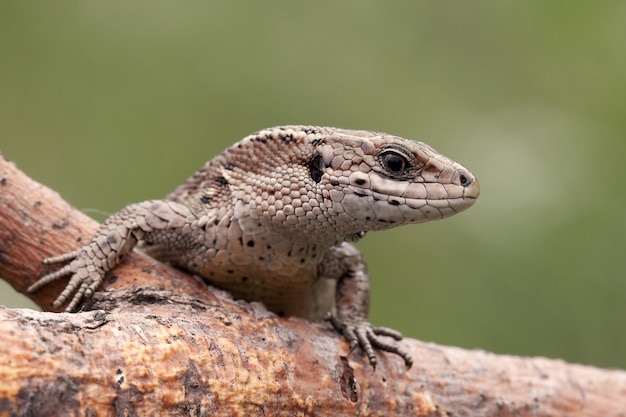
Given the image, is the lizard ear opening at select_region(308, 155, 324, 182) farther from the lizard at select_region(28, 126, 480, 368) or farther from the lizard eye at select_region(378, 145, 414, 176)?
the lizard eye at select_region(378, 145, 414, 176)

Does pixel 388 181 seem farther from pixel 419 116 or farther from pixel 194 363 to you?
pixel 419 116

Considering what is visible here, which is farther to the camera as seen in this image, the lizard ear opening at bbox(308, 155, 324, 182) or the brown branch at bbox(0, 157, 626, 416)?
the lizard ear opening at bbox(308, 155, 324, 182)

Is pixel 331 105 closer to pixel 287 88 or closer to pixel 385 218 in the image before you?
pixel 287 88

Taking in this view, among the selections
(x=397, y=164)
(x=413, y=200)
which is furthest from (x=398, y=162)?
(x=413, y=200)

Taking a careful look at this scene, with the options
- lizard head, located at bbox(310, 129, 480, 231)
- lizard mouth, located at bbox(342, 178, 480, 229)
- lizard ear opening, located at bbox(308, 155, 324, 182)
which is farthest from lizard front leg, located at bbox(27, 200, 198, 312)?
lizard mouth, located at bbox(342, 178, 480, 229)

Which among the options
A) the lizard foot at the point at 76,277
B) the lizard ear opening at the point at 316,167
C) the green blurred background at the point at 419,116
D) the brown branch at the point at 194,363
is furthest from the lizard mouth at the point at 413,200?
the green blurred background at the point at 419,116

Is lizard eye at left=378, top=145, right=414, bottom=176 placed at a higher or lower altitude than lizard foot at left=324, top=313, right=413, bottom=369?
higher

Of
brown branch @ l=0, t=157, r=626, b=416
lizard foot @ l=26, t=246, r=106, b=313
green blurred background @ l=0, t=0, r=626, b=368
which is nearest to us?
brown branch @ l=0, t=157, r=626, b=416

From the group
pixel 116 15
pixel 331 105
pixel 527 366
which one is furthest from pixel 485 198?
pixel 116 15
